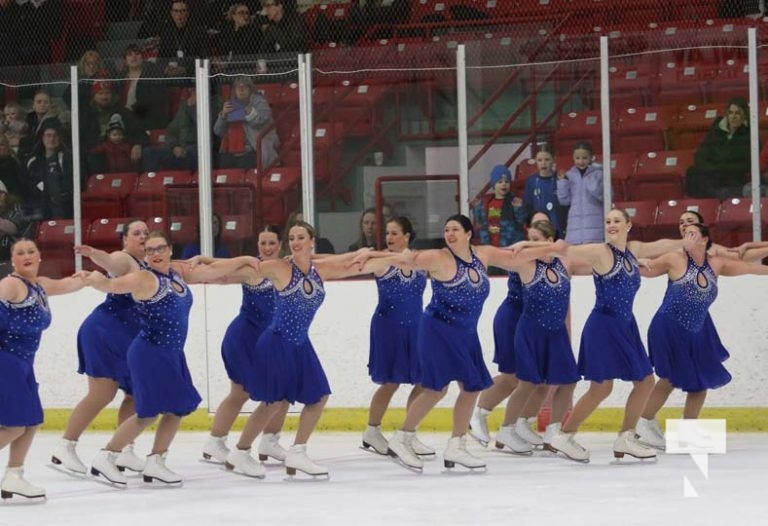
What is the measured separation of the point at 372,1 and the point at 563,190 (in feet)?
12.5

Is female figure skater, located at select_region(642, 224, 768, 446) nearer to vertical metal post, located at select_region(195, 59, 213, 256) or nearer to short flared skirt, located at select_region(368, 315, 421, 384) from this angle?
short flared skirt, located at select_region(368, 315, 421, 384)

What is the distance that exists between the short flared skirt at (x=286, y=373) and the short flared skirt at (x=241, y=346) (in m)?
0.70

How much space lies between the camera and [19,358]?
25.5ft

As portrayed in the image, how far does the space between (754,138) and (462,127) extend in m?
2.01

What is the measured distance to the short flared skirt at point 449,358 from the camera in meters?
8.70

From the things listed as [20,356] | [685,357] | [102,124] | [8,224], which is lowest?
[685,357]

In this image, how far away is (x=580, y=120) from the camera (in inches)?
420

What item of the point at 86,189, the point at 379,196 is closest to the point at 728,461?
the point at 379,196

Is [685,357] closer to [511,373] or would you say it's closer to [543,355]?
[543,355]

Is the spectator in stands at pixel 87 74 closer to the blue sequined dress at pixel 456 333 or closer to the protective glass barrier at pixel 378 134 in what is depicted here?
the protective glass barrier at pixel 378 134

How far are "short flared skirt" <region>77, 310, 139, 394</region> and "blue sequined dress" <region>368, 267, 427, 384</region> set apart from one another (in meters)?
1.54

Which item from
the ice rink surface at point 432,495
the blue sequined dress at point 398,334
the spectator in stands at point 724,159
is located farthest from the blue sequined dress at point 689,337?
the blue sequined dress at point 398,334

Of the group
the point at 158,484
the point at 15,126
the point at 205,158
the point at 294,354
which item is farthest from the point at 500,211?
the point at 15,126

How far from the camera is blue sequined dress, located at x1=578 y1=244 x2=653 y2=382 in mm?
8945
